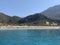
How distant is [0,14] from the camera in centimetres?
18438

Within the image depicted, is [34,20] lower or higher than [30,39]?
higher

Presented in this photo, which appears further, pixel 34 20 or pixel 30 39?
pixel 34 20

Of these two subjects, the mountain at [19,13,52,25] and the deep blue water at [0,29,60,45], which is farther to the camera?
the mountain at [19,13,52,25]

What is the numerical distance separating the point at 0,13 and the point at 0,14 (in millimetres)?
4958

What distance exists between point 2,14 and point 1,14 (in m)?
2.81

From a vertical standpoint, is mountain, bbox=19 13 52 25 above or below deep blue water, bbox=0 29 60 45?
above

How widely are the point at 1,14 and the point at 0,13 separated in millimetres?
3294

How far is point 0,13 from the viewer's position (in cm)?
18912

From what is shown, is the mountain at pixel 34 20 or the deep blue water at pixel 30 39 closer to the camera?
the deep blue water at pixel 30 39

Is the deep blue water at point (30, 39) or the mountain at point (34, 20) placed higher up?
the mountain at point (34, 20)

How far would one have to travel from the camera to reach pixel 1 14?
7338 inches
